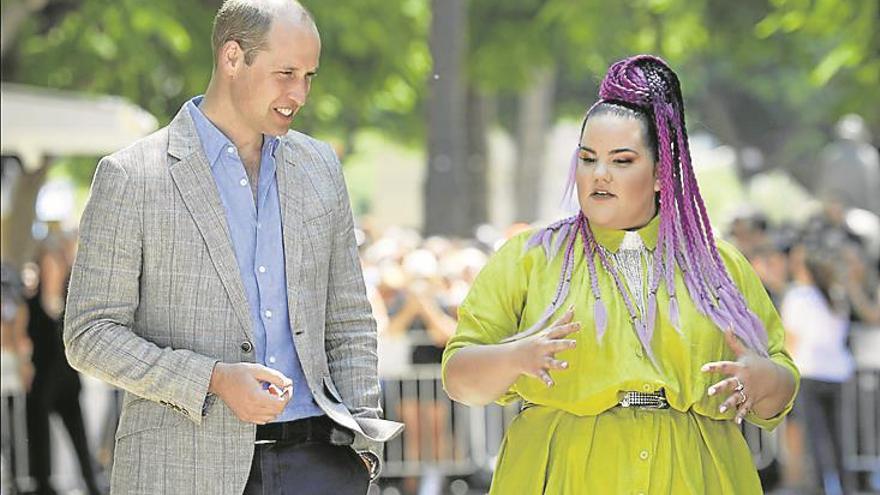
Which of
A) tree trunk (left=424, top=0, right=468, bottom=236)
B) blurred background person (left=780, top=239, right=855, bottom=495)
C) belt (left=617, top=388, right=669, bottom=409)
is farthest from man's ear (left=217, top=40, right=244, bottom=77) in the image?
tree trunk (left=424, top=0, right=468, bottom=236)

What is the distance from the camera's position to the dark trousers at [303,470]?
13.7 feet

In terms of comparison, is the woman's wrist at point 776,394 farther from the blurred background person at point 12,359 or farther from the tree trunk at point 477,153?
the tree trunk at point 477,153

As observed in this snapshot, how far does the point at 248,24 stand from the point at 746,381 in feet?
4.94

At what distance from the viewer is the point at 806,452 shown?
11.6m

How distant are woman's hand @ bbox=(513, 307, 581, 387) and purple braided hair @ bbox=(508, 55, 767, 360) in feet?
0.79

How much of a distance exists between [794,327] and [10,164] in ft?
28.4

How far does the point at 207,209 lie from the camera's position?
414 cm

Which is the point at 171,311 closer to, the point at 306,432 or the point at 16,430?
the point at 306,432

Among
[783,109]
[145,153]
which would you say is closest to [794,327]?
[145,153]

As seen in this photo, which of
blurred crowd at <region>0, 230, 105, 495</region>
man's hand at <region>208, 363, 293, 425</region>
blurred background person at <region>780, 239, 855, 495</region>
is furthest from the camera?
blurred background person at <region>780, 239, 855, 495</region>

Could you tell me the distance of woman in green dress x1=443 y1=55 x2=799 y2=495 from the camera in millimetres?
4285

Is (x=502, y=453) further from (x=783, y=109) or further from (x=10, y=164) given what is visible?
(x=783, y=109)

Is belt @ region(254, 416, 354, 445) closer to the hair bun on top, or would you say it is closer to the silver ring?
the silver ring

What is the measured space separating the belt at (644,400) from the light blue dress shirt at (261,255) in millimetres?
776
